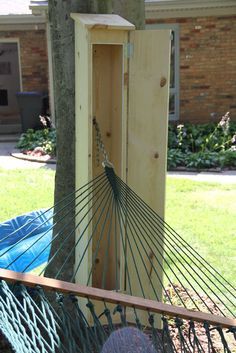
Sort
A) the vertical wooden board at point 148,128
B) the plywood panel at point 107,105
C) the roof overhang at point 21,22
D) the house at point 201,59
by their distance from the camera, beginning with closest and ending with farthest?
the vertical wooden board at point 148,128 < the plywood panel at point 107,105 < the house at point 201,59 < the roof overhang at point 21,22

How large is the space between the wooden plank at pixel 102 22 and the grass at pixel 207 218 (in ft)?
9.01

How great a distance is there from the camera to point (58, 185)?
3.62 metres

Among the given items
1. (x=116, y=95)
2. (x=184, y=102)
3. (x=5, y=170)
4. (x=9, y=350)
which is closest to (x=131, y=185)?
(x=116, y=95)

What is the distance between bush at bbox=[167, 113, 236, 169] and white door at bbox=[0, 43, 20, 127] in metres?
6.68

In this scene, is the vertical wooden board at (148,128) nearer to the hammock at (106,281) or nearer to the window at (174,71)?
the hammock at (106,281)

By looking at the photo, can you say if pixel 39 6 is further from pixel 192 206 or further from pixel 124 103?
pixel 124 103

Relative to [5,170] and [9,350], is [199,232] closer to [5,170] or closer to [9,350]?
[9,350]

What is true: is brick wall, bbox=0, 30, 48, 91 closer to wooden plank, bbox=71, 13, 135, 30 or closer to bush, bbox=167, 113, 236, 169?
bush, bbox=167, 113, 236, 169

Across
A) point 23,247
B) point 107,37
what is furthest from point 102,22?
point 23,247

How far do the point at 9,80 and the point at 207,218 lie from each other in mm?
11758

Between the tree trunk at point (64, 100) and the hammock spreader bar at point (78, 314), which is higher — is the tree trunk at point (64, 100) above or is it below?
above

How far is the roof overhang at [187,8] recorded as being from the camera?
36.9 feet

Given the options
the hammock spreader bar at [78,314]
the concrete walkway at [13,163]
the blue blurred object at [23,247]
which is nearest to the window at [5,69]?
the concrete walkway at [13,163]

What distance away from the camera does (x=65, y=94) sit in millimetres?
3385
